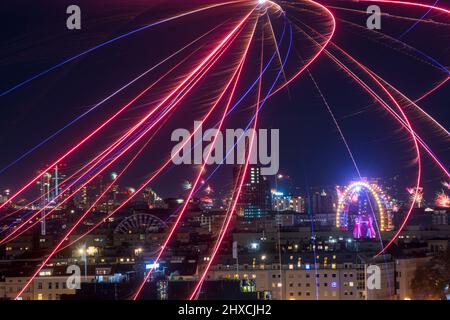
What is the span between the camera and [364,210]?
2445 centimetres

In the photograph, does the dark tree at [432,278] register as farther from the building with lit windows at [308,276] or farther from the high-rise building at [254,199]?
the high-rise building at [254,199]

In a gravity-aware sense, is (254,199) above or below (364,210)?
above

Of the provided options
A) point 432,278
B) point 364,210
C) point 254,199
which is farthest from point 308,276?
point 254,199

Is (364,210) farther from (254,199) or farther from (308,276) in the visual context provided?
(308,276)

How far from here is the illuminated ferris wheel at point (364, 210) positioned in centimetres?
2255

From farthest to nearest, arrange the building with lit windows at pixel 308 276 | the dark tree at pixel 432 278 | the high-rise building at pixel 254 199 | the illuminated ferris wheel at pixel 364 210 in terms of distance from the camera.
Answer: the high-rise building at pixel 254 199 < the illuminated ferris wheel at pixel 364 210 < the dark tree at pixel 432 278 < the building with lit windows at pixel 308 276

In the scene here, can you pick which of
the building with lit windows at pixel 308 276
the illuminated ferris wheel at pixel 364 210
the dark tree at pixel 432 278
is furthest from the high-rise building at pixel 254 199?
the building with lit windows at pixel 308 276

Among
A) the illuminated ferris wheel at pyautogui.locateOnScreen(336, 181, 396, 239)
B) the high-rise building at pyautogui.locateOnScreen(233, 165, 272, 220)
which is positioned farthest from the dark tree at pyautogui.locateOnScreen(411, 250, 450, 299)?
the high-rise building at pyautogui.locateOnScreen(233, 165, 272, 220)

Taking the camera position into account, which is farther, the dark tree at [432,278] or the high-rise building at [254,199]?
the high-rise building at [254,199]

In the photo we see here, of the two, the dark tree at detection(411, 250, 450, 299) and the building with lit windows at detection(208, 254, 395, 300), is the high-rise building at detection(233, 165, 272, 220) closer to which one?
the dark tree at detection(411, 250, 450, 299)

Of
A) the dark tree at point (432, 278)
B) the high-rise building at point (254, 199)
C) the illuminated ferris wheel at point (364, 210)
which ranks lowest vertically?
the dark tree at point (432, 278)

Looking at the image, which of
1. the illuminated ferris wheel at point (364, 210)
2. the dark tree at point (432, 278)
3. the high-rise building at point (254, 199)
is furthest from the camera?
the high-rise building at point (254, 199)

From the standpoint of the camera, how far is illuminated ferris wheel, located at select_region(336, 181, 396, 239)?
22.5 meters

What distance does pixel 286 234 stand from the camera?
22.1 metres
